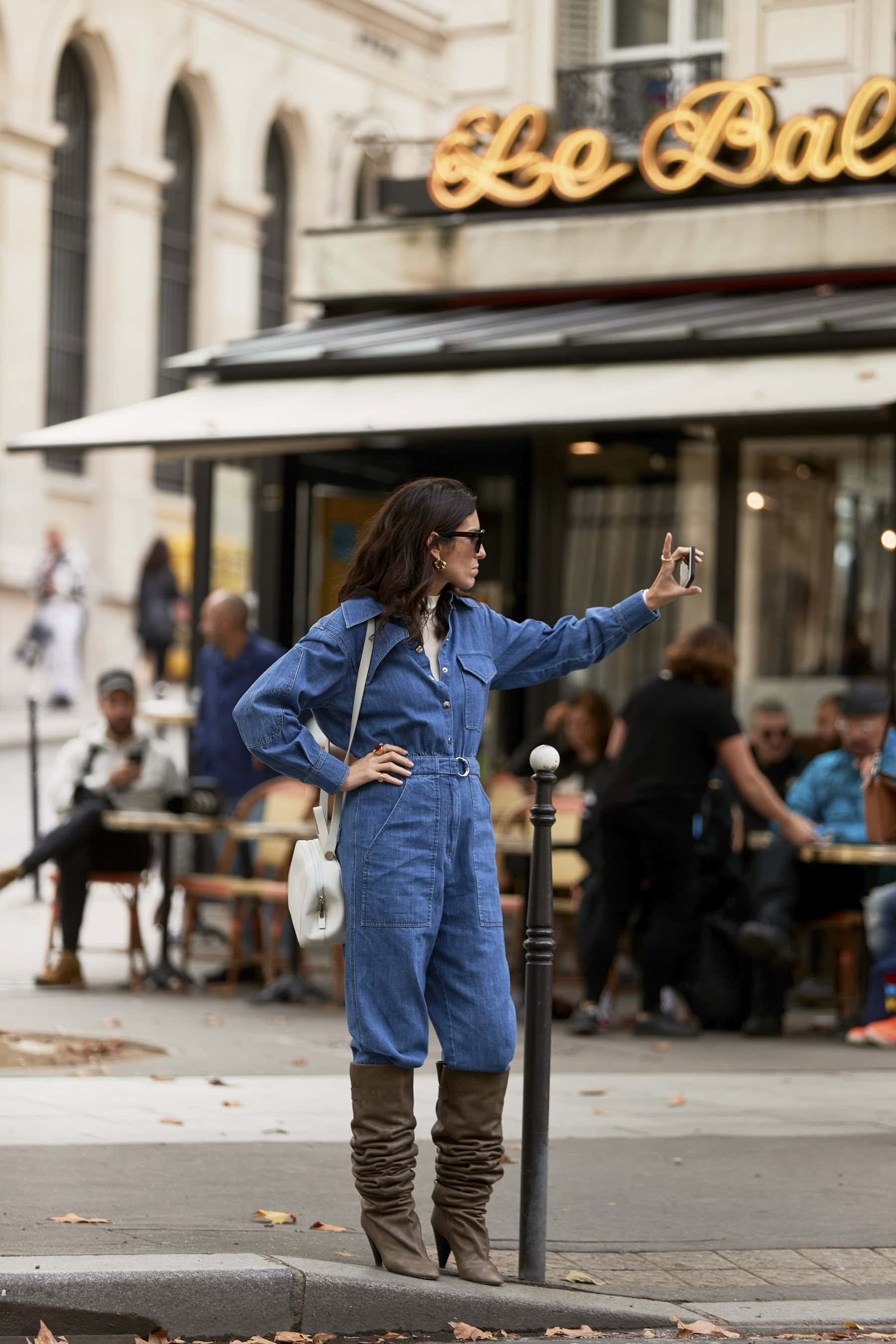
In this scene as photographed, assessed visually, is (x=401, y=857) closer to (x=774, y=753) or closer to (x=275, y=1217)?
(x=275, y=1217)

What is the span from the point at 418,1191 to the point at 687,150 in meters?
9.17

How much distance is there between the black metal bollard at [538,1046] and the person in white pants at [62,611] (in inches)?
811

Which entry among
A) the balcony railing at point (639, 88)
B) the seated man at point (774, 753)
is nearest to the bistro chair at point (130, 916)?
the seated man at point (774, 753)

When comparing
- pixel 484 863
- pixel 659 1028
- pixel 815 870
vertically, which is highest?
pixel 484 863

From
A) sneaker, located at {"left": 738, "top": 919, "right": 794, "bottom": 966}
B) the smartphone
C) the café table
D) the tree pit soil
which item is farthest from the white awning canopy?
the smartphone

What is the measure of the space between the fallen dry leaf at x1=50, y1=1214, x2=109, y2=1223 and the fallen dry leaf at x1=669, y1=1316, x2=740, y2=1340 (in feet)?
4.64

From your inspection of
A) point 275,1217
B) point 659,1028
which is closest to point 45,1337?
point 275,1217

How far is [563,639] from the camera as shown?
557 cm

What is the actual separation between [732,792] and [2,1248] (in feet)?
22.6

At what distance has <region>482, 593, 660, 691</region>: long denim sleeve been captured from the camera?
5.54m

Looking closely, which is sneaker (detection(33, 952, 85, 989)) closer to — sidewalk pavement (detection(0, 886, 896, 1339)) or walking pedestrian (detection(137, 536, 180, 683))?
sidewalk pavement (detection(0, 886, 896, 1339))

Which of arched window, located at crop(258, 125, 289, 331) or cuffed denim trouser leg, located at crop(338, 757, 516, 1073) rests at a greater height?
arched window, located at crop(258, 125, 289, 331)

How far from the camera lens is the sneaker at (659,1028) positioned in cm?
1018

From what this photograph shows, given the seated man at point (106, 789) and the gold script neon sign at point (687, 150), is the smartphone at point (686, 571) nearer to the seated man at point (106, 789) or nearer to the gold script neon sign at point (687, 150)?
the seated man at point (106, 789)
